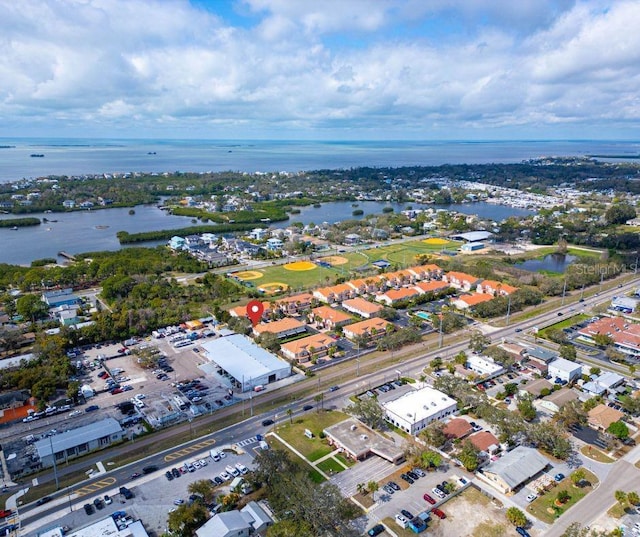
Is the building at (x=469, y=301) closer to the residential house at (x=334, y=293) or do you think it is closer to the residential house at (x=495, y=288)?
the residential house at (x=495, y=288)

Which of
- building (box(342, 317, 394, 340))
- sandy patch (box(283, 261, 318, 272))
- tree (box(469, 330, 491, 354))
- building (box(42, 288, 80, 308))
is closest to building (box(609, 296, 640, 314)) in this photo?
tree (box(469, 330, 491, 354))

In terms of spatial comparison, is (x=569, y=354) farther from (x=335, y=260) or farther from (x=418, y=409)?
(x=335, y=260)

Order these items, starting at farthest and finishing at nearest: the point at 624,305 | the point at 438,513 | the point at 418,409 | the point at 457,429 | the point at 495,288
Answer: the point at 495,288, the point at 624,305, the point at 418,409, the point at 457,429, the point at 438,513

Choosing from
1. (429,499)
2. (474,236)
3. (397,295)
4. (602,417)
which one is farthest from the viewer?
(474,236)

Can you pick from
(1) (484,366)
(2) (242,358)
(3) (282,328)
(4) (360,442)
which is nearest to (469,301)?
(1) (484,366)

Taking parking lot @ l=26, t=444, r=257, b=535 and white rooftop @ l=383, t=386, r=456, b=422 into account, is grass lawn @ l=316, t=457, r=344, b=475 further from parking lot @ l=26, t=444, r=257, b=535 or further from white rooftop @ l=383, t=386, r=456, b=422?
white rooftop @ l=383, t=386, r=456, b=422

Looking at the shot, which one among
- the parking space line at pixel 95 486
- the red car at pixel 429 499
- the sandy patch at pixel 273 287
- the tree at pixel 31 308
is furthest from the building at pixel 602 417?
the tree at pixel 31 308
